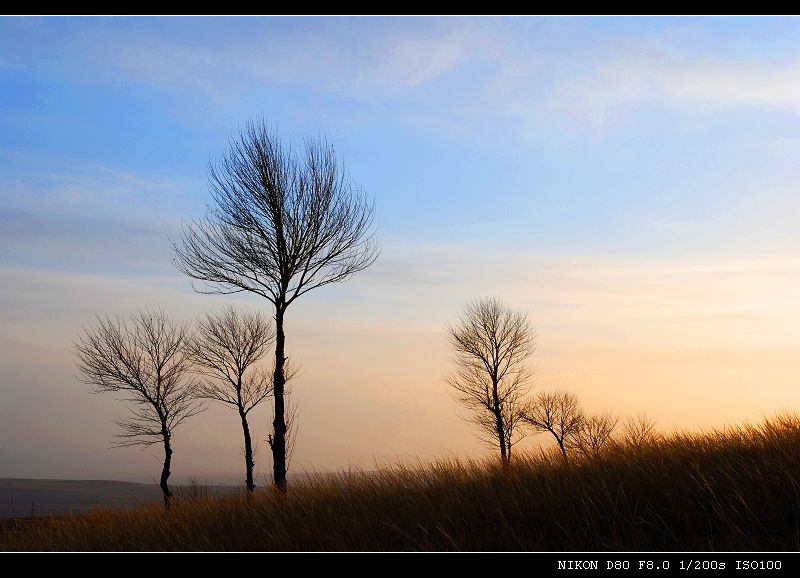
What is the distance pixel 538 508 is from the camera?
836 centimetres

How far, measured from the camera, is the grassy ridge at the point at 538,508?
732 centimetres

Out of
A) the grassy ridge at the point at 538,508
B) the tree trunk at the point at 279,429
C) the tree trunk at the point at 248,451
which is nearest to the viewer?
the grassy ridge at the point at 538,508

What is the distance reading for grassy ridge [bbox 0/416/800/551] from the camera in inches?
288

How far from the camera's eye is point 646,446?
10.7 m
